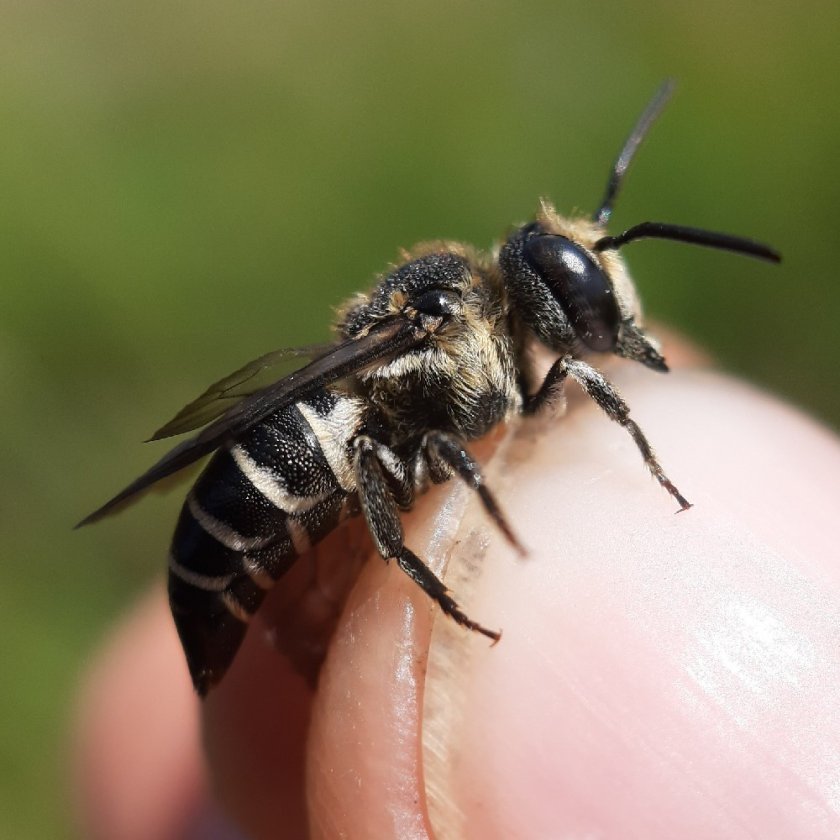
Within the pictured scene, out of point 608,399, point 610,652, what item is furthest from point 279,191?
point 610,652

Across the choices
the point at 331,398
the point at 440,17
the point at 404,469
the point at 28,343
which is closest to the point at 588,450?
the point at 404,469

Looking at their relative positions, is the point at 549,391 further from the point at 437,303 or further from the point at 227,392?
the point at 227,392

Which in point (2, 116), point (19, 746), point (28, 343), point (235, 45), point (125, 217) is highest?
point (235, 45)

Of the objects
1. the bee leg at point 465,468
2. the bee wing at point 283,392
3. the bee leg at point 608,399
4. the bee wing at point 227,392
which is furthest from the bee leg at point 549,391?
the bee wing at point 227,392

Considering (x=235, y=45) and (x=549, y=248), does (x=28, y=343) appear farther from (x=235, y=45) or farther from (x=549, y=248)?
(x=549, y=248)

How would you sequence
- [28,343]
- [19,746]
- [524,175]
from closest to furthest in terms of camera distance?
1. [19,746]
2. [28,343]
3. [524,175]

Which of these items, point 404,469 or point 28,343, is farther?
point 28,343
